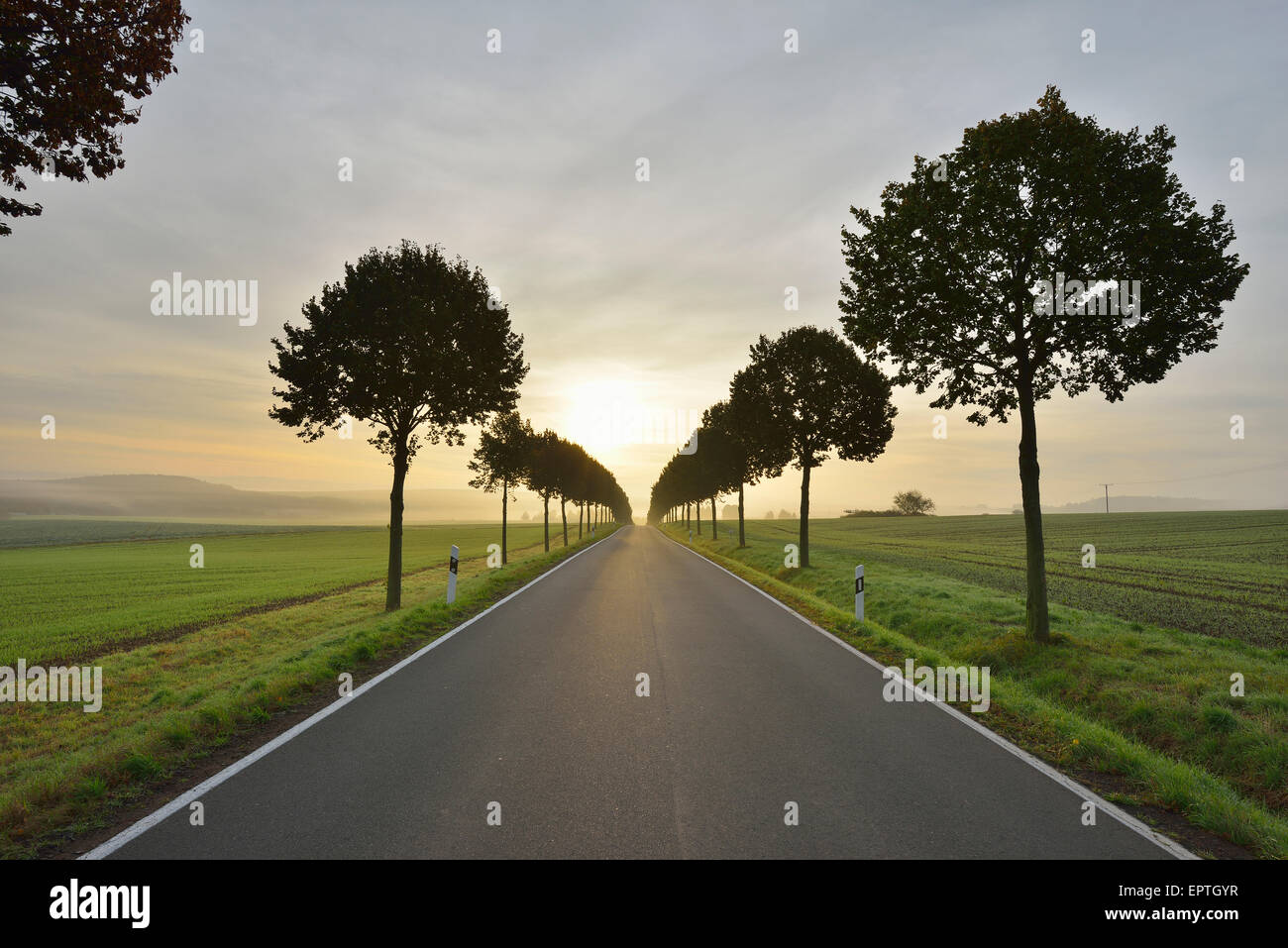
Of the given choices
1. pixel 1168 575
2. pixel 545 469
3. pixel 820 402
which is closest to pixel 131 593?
pixel 545 469

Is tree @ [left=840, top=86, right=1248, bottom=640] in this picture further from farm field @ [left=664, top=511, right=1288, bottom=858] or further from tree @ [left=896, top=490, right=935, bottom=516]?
tree @ [left=896, top=490, right=935, bottom=516]

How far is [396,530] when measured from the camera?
55.4ft

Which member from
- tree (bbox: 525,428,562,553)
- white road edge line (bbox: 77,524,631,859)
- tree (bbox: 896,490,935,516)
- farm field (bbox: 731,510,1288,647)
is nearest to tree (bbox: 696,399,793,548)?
farm field (bbox: 731,510,1288,647)

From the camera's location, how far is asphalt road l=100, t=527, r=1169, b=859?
3801 mm

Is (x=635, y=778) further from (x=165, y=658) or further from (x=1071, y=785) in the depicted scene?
(x=165, y=658)

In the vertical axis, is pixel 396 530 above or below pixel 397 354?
below

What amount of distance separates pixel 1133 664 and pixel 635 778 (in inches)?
309

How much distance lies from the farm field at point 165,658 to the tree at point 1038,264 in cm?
1023

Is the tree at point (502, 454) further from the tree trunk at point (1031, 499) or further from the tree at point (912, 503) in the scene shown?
the tree at point (912, 503)
